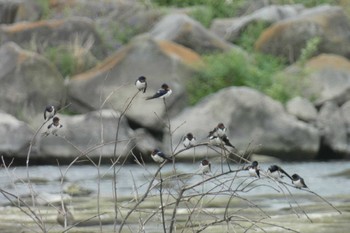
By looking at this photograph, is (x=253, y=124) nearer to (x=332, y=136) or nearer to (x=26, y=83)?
(x=332, y=136)

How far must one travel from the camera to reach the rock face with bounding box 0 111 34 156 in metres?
22.8

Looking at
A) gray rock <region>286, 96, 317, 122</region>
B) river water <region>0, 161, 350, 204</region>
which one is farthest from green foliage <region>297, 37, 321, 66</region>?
river water <region>0, 161, 350, 204</region>

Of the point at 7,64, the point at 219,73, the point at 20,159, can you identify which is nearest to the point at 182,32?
the point at 219,73

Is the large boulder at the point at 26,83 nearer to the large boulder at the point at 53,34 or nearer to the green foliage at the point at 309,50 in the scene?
the large boulder at the point at 53,34

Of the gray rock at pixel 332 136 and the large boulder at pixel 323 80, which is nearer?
the gray rock at pixel 332 136

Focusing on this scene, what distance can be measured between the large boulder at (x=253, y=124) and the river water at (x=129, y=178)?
612 mm

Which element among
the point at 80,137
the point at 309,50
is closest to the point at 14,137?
the point at 80,137

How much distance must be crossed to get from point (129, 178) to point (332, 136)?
5.06 metres

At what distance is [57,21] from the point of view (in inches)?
1141

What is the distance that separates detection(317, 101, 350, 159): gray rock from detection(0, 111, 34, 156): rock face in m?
5.96

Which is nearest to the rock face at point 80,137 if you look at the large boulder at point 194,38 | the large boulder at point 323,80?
the large boulder at point 323,80

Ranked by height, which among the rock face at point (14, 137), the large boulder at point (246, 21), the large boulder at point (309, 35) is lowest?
the rock face at point (14, 137)

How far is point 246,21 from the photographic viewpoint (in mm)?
30641

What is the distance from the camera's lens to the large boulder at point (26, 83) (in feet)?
81.8
